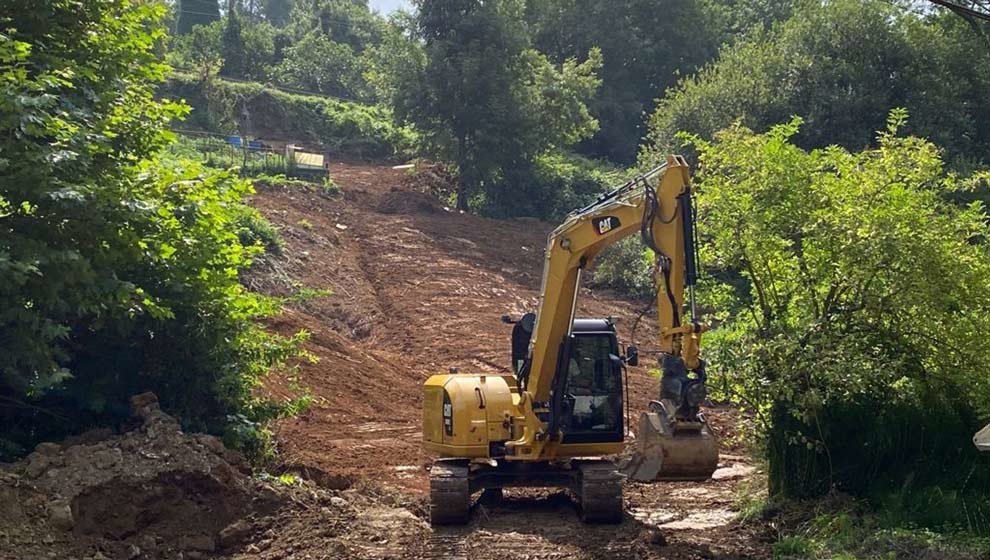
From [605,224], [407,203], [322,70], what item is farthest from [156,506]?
[322,70]

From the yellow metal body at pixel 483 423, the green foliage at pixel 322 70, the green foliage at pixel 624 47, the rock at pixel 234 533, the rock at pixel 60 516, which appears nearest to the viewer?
the rock at pixel 60 516

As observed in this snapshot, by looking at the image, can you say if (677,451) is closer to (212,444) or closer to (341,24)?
(212,444)

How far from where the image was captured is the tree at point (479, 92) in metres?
38.8

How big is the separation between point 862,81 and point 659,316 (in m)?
26.7

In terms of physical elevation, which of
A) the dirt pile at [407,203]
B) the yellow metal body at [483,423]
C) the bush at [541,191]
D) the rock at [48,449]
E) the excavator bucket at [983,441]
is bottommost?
the rock at [48,449]

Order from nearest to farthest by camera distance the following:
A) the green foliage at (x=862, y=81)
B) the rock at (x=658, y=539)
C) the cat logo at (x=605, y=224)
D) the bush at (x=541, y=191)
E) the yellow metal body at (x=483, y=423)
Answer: the rock at (x=658, y=539) → the cat logo at (x=605, y=224) → the yellow metal body at (x=483, y=423) → the green foliage at (x=862, y=81) → the bush at (x=541, y=191)

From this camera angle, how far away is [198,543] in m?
11.6

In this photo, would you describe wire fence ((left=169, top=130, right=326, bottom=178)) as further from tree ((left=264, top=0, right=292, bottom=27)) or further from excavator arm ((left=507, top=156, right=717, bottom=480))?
tree ((left=264, top=0, right=292, bottom=27))

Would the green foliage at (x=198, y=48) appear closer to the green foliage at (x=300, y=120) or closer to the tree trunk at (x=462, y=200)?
the green foliage at (x=300, y=120)

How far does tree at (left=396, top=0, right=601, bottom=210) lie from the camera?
3881 cm

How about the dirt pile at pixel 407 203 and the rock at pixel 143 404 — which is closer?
the rock at pixel 143 404

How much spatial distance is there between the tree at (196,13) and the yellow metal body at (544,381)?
8239cm

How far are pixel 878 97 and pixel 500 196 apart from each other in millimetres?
14178

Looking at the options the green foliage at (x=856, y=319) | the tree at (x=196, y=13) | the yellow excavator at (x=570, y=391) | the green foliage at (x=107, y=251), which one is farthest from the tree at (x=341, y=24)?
the yellow excavator at (x=570, y=391)
